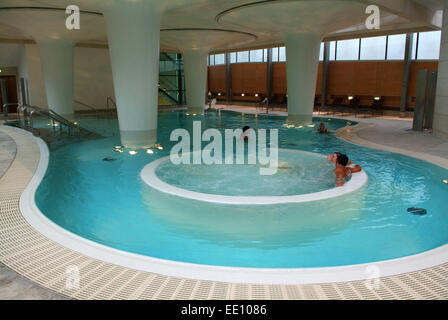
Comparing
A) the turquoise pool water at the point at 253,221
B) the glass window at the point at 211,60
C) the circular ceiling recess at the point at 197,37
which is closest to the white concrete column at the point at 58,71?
the circular ceiling recess at the point at 197,37

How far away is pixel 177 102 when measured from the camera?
3384 cm

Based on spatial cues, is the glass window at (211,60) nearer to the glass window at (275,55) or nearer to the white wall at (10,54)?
the glass window at (275,55)

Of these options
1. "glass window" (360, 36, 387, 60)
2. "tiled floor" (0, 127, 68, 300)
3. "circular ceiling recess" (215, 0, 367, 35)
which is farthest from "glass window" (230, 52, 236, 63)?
"tiled floor" (0, 127, 68, 300)

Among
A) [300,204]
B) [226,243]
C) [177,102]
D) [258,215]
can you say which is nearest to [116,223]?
[226,243]

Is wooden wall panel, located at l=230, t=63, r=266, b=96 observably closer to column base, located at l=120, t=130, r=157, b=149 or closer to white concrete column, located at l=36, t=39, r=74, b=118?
white concrete column, located at l=36, t=39, r=74, b=118

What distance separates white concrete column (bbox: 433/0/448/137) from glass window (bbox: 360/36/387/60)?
1090 centimetres

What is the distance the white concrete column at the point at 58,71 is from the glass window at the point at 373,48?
1835 cm

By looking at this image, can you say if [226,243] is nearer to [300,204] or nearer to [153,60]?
[300,204]

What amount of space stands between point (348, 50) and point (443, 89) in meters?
13.7

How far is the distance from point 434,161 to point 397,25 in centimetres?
1043

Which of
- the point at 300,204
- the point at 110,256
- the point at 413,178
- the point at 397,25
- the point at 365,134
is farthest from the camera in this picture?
the point at 397,25

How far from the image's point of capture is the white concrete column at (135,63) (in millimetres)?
10109

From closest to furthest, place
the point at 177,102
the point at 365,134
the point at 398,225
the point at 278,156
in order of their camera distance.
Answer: the point at 398,225 < the point at 278,156 < the point at 365,134 < the point at 177,102

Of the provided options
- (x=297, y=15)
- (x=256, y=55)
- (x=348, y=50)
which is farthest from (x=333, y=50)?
(x=297, y=15)
